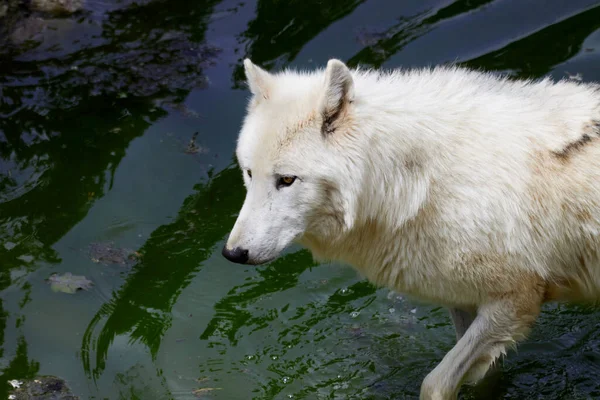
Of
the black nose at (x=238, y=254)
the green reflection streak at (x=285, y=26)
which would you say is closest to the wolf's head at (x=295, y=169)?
the black nose at (x=238, y=254)

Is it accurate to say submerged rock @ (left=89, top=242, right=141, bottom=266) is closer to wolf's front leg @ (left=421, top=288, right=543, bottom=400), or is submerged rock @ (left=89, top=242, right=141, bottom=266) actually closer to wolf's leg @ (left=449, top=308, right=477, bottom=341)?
wolf's leg @ (left=449, top=308, right=477, bottom=341)

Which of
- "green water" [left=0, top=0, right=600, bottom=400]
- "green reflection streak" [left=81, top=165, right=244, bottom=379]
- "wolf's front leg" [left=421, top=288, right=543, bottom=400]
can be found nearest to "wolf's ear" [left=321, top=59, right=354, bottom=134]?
"wolf's front leg" [left=421, top=288, right=543, bottom=400]

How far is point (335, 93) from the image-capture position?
4.23m

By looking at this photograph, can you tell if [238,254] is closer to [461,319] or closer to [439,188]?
[439,188]

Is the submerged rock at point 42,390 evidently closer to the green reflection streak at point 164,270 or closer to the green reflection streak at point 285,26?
the green reflection streak at point 164,270

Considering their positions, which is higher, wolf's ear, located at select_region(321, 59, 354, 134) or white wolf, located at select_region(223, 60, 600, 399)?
wolf's ear, located at select_region(321, 59, 354, 134)

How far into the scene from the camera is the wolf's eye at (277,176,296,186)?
4301mm

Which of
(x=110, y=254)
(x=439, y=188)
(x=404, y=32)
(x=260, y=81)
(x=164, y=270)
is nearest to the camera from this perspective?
(x=439, y=188)

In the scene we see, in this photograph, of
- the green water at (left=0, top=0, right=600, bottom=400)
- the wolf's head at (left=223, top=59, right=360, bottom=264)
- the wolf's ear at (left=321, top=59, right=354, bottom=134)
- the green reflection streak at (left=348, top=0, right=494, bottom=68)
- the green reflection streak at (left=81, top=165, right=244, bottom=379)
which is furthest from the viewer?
the green reflection streak at (left=348, top=0, right=494, bottom=68)

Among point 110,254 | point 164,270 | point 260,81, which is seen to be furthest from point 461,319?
point 110,254

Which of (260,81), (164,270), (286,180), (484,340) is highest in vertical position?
(260,81)

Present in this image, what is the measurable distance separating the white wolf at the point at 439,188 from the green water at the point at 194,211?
3.65 ft

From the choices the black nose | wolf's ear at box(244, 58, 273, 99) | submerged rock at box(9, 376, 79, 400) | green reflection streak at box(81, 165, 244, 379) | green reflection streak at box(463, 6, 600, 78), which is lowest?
submerged rock at box(9, 376, 79, 400)

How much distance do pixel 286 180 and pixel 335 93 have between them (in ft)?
1.81
